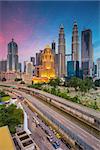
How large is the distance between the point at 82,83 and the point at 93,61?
1.56 metres

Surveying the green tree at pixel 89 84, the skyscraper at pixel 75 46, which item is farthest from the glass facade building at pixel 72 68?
the green tree at pixel 89 84

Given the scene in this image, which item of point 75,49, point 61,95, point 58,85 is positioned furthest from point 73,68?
point 58,85

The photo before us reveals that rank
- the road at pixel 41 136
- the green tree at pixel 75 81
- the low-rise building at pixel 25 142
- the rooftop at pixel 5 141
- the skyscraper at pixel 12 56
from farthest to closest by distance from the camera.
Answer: the green tree at pixel 75 81 < the skyscraper at pixel 12 56 < the road at pixel 41 136 < the low-rise building at pixel 25 142 < the rooftop at pixel 5 141

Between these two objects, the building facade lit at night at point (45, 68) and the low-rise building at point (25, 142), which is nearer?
the low-rise building at point (25, 142)

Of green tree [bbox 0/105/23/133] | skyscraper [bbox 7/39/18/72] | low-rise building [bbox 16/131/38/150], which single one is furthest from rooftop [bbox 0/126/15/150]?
skyscraper [bbox 7/39/18/72]

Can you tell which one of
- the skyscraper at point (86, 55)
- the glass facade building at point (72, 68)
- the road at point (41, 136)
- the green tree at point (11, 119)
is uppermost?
the skyscraper at point (86, 55)

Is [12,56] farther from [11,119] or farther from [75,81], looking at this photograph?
[75,81]

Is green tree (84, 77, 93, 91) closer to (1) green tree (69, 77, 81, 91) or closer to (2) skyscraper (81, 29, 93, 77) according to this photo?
(1) green tree (69, 77, 81, 91)

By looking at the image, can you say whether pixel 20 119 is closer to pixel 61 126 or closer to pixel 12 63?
pixel 61 126

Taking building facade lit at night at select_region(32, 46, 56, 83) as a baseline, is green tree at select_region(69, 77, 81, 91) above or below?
below

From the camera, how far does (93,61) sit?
4.87 m

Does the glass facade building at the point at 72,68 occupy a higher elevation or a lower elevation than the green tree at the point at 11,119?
higher

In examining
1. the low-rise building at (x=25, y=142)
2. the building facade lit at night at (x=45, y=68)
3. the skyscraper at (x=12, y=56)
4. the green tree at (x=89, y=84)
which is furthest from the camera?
the building facade lit at night at (x=45, y=68)

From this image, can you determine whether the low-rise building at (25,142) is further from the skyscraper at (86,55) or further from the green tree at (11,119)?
the skyscraper at (86,55)
